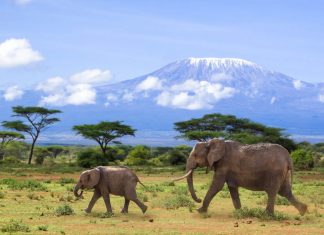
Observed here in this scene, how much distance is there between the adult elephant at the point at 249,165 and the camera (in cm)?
A: 1656

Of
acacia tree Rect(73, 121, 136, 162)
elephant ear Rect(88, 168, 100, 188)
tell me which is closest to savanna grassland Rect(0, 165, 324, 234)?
elephant ear Rect(88, 168, 100, 188)

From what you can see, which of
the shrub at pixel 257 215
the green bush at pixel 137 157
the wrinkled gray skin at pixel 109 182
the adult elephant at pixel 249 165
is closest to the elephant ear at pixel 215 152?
the adult elephant at pixel 249 165

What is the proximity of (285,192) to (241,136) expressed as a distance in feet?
164

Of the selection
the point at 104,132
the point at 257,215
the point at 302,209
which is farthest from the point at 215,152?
the point at 104,132

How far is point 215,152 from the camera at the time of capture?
55.5ft

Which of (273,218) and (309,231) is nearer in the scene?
(309,231)

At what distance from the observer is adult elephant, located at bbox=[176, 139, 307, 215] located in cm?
1656

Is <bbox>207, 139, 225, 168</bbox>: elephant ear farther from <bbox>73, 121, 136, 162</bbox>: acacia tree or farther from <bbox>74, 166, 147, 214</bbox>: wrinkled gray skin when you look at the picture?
<bbox>73, 121, 136, 162</bbox>: acacia tree

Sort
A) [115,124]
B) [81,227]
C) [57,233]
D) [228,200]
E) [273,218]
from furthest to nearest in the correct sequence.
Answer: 1. [115,124]
2. [228,200]
3. [273,218]
4. [81,227]
5. [57,233]

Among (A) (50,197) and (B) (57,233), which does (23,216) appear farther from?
(A) (50,197)

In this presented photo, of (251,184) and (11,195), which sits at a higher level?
(251,184)

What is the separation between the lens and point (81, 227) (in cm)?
1476

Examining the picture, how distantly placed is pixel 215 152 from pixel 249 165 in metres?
1.04

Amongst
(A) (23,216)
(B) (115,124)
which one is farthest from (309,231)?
(B) (115,124)
